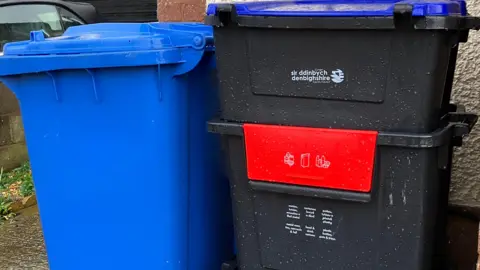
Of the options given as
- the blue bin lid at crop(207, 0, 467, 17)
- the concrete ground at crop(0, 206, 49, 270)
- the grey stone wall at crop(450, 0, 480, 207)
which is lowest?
the concrete ground at crop(0, 206, 49, 270)

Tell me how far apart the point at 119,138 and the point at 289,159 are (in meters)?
0.71

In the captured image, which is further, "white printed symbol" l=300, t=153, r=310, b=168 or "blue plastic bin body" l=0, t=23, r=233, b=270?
"blue plastic bin body" l=0, t=23, r=233, b=270

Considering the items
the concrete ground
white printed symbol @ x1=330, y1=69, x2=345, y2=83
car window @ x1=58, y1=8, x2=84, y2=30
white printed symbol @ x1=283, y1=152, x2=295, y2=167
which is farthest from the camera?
car window @ x1=58, y1=8, x2=84, y2=30

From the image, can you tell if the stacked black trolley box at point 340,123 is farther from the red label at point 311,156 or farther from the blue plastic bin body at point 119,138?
the blue plastic bin body at point 119,138

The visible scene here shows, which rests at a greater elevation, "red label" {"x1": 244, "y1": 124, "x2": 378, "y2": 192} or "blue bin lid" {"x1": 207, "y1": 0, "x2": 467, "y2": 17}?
"blue bin lid" {"x1": 207, "y1": 0, "x2": 467, "y2": 17}

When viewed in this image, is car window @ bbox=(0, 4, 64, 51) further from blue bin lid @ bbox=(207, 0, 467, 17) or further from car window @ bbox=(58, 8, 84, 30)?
blue bin lid @ bbox=(207, 0, 467, 17)

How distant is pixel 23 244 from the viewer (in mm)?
3873

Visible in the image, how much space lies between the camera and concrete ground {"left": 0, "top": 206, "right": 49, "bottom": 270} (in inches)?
140

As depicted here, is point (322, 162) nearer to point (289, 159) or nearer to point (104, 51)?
point (289, 159)

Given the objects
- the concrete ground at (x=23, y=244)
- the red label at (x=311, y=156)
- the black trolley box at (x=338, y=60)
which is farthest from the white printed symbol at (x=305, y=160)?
the concrete ground at (x=23, y=244)

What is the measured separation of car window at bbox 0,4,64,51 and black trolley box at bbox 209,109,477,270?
3.70 m

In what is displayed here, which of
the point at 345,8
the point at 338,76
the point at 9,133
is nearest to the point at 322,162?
the point at 338,76

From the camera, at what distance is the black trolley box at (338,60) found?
176cm

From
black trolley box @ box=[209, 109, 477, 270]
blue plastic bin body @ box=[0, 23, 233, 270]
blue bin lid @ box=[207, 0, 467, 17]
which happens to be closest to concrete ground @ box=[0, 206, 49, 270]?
blue plastic bin body @ box=[0, 23, 233, 270]
